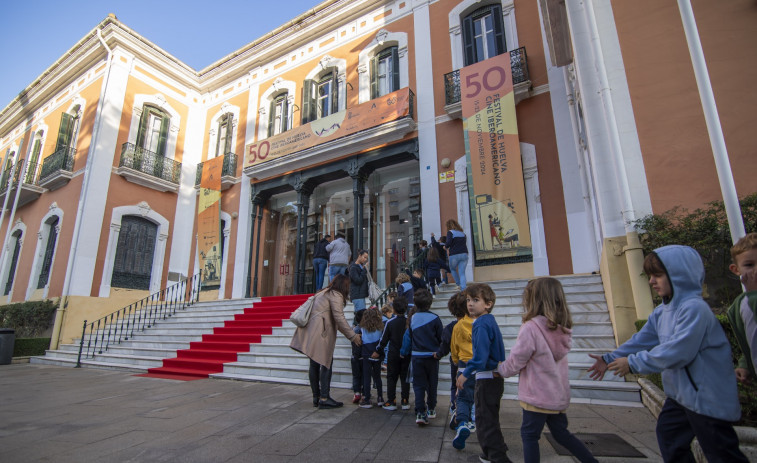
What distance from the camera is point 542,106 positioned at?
926 cm

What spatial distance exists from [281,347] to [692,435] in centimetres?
635

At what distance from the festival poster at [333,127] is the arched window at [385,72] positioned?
110 cm

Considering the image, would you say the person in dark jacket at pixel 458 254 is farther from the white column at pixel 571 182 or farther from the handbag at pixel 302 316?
the handbag at pixel 302 316

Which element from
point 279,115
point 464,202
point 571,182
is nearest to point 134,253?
point 279,115

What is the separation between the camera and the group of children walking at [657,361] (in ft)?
5.94

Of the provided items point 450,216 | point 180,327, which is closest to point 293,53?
point 450,216

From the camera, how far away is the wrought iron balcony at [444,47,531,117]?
9.27 m

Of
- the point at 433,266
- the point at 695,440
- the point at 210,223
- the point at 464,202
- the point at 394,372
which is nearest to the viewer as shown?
the point at 695,440

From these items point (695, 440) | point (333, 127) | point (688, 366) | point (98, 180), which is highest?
point (333, 127)

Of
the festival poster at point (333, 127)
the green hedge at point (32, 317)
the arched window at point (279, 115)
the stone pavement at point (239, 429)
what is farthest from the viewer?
the arched window at point (279, 115)

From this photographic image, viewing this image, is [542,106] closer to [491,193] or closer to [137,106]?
[491,193]

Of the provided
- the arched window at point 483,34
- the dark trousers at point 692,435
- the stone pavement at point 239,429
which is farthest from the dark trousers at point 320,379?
the arched window at point 483,34

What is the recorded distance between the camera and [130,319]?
39.7 feet

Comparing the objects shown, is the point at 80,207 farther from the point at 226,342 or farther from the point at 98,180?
the point at 226,342
